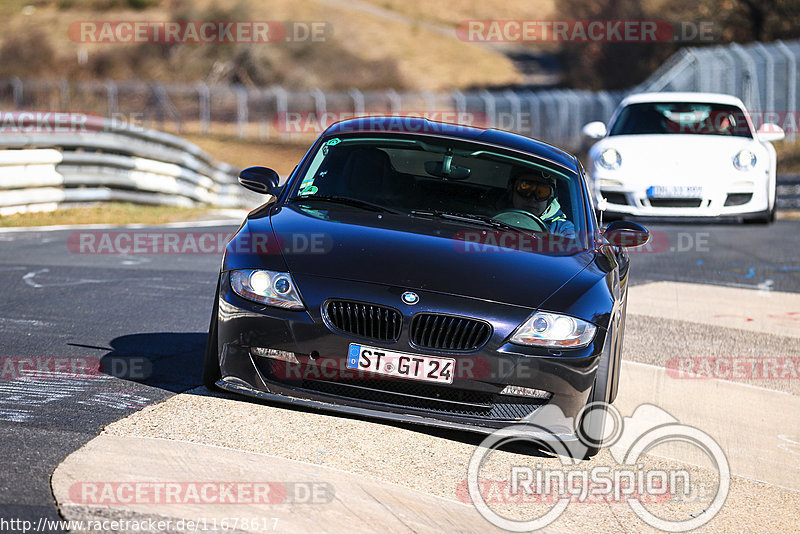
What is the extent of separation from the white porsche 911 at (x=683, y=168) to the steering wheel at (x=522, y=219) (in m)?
7.76

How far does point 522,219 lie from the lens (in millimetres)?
5941

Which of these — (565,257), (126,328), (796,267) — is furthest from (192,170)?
(565,257)

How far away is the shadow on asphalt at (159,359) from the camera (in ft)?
18.7

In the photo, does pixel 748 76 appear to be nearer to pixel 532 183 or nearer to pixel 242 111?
pixel 242 111

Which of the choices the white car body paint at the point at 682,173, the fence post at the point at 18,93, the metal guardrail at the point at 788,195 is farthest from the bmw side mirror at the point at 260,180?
the fence post at the point at 18,93

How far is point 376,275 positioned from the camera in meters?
4.88

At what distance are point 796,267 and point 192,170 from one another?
36.7 feet

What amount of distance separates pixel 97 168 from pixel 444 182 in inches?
421

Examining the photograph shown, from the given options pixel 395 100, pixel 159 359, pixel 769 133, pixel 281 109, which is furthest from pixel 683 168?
pixel 281 109

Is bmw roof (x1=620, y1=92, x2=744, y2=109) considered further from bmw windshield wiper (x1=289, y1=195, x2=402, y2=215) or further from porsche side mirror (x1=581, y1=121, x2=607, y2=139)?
bmw windshield wiper (x1=289, y1=195, x2=402, y2=215)

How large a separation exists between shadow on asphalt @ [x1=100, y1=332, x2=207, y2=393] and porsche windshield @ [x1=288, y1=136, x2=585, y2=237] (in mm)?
1105

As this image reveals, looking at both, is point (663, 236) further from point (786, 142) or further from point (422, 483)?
point (786, 142)
